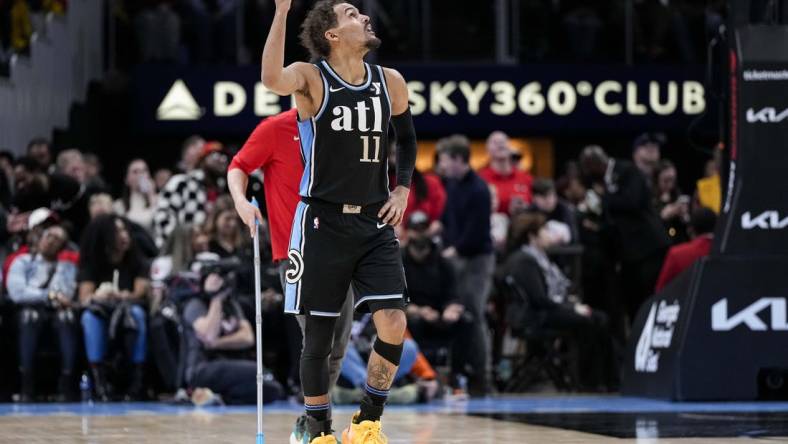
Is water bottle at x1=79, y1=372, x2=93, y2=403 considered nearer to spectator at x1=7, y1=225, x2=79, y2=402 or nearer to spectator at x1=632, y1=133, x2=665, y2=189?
spectator at x1=7, y1=225, x2=79, y2=402

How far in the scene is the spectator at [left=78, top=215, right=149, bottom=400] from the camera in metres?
13.2

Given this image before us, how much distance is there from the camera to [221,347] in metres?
12.7

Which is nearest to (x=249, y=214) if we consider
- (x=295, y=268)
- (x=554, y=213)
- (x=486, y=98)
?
(x=295, y=268)

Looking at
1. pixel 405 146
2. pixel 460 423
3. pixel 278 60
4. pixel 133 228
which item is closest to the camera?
pixel 278 60

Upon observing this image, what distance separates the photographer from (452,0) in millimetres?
20188

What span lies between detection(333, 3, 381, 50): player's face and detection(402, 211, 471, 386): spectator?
20.9 feet

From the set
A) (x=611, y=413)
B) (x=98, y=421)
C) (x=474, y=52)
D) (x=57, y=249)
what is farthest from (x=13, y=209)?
(x=474, y=52)

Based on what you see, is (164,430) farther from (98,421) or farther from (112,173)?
(112,173)

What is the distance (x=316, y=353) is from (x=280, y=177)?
50.1 inches

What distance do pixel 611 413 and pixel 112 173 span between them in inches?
459

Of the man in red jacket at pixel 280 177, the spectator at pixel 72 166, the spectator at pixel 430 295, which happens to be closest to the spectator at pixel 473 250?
the spectator at pixel 430 295

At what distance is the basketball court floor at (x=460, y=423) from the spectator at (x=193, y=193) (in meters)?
2.16

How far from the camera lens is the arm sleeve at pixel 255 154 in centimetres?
797

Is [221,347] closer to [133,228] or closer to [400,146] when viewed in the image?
[133,228]
